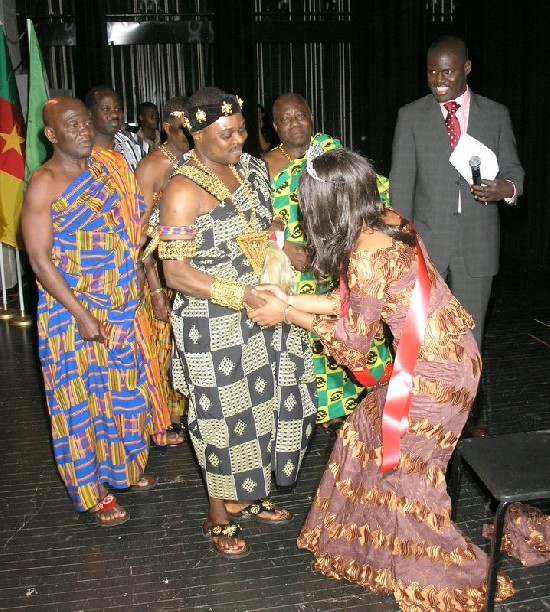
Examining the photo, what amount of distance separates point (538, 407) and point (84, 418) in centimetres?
261

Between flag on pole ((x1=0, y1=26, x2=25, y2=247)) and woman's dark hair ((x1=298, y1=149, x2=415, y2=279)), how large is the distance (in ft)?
15.7

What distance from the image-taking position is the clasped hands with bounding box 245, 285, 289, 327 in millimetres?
2775

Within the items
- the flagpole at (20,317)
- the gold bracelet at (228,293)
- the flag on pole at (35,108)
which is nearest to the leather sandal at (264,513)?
the gold bracelet at (228,293)

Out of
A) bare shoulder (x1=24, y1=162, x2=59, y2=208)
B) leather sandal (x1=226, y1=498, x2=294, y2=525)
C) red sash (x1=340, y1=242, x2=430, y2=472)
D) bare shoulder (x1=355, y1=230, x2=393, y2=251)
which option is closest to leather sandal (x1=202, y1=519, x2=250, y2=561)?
leather sandal (x1=226, y1=498, x2=294, y2=525)

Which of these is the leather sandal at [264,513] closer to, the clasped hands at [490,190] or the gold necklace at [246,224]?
the gold necklace at [246,224]

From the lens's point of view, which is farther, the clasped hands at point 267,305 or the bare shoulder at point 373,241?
the clasped hands at point 267,305

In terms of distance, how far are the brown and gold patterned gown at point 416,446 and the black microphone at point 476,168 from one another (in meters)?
1.24

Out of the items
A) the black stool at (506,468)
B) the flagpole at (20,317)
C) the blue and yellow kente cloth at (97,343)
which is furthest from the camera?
the flagpole at (20,317)

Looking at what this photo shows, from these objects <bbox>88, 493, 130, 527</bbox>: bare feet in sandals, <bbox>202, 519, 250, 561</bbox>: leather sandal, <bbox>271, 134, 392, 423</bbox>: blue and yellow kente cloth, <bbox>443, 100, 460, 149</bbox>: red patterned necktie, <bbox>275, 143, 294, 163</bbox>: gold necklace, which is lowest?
<bbox>88, 493, 130, 527</bbox>: bare feet in sandals

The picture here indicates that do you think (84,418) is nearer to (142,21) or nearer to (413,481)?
(413,481)

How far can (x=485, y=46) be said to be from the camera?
8.66 m

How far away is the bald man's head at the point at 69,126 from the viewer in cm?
316

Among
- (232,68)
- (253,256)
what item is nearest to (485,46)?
(232,68)

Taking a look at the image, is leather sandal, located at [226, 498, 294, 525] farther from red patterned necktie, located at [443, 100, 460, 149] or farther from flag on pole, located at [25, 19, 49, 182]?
flag on pole, located at [25, 19, 49, 182]
